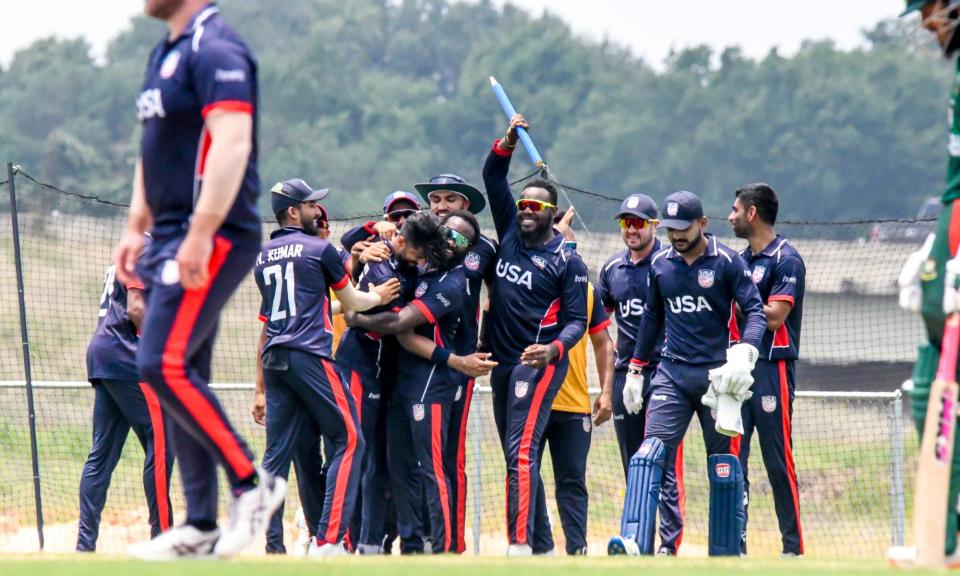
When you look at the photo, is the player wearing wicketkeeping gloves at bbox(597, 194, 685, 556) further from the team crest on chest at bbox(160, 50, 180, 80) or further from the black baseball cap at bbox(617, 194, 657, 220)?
Result: the team crest on chest at bbox(160, 50, 180, 80)

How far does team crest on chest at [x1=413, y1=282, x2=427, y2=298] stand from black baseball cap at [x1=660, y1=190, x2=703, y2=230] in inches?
59.3

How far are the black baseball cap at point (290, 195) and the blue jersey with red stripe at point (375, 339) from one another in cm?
55

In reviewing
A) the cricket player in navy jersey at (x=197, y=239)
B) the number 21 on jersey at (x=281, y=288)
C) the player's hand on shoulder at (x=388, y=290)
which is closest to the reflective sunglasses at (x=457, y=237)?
the player's hand on shoulder at (x=388, y=290)

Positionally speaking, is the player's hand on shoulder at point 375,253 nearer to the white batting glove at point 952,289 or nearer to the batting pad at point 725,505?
the batting pad at point 725,505

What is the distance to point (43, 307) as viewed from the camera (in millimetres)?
29641

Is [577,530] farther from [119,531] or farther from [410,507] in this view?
[119,531]

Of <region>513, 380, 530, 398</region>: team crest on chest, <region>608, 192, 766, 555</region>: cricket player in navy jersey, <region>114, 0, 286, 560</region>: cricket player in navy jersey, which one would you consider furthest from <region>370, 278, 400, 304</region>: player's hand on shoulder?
<region>114, 0, 286, 560</region>: cricket player in navy jersey

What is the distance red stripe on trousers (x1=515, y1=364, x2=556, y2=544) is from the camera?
30.2 feet

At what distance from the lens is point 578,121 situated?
8462 cm

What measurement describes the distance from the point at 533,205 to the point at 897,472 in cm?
436

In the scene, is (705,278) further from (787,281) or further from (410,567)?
(410,567)

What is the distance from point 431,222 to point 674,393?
178 cm

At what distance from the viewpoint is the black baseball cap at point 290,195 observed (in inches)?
376

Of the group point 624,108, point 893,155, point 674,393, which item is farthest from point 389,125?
point 674,393
